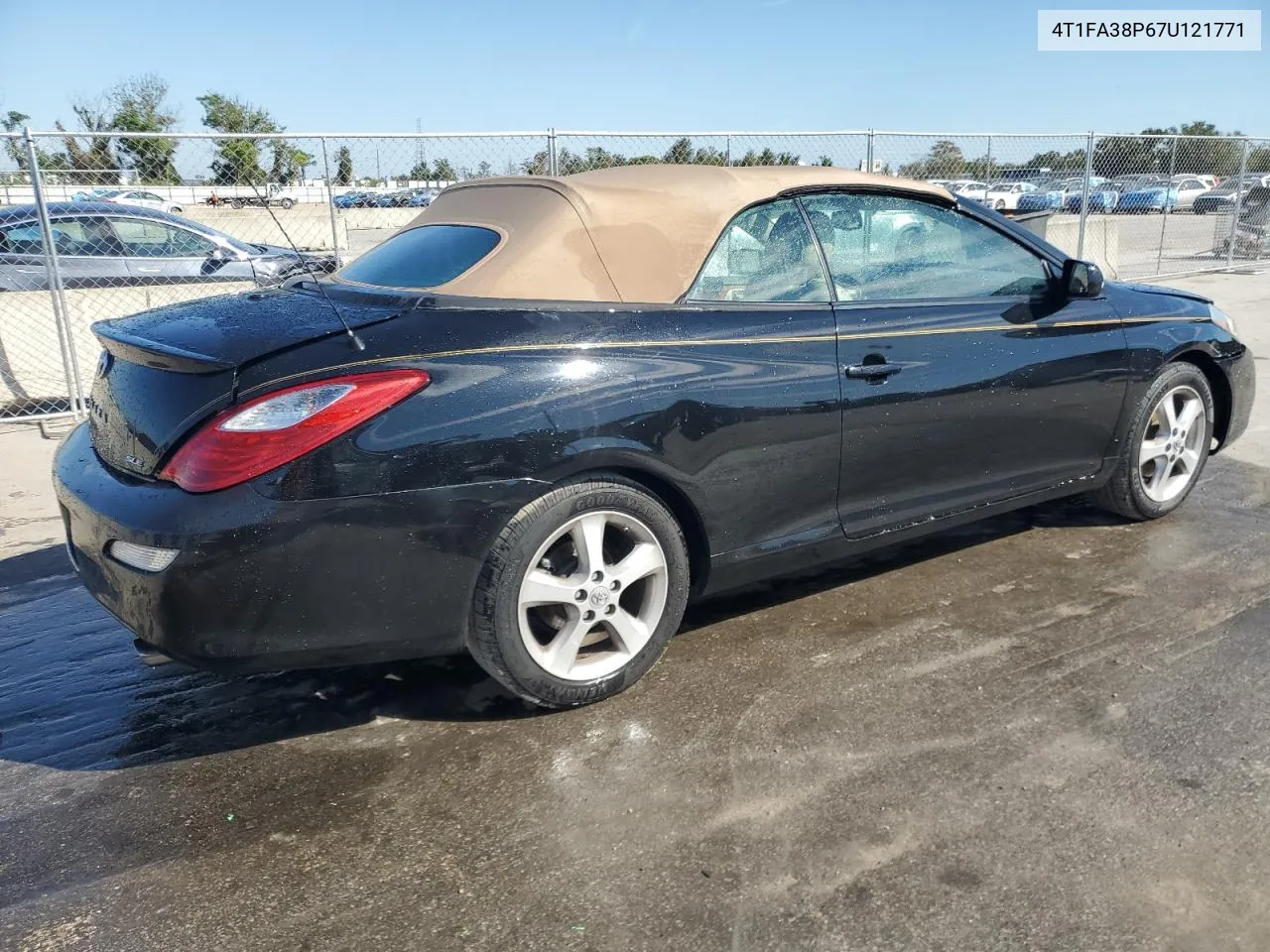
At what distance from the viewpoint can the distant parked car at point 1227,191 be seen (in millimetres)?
16039

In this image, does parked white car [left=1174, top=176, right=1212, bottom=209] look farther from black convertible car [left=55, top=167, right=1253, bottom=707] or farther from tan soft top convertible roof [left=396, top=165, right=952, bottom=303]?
tan soft top convertible roof [left=396, top=165, right=952, bottom=303]

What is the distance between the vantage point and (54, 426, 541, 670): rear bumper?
8.09 ft

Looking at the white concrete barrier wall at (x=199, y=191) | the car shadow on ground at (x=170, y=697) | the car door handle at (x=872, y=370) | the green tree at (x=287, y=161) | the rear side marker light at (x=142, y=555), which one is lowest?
the car shadow on ground at (x=170, y=697)

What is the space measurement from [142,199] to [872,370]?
9.34 m

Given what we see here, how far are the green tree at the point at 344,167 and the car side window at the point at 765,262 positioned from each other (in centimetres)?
576

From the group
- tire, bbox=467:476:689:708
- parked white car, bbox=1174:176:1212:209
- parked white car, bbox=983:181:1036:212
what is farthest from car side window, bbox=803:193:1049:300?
parked white car, bbox=1174:176:1212:209

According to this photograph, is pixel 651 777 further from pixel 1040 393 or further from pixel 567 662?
pixel 1040 393

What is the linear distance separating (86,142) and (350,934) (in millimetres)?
8229

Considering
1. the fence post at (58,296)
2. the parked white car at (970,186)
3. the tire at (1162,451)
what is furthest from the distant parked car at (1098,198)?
the fence post at (58,296)

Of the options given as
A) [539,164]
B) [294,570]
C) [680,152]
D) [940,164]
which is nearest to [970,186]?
[940,164]

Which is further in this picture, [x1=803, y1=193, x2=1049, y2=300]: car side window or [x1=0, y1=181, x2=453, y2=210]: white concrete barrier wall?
[x1=0, y1=181, x2=453, y2=210]: white concrete barrier wall

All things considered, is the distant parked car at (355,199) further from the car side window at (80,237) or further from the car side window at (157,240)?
the car side window at (80,237)

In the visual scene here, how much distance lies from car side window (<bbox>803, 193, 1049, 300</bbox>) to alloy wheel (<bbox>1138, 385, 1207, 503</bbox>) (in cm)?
100

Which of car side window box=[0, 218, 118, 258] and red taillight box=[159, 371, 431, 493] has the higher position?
car side window box=[0, 218, 118, 258]
